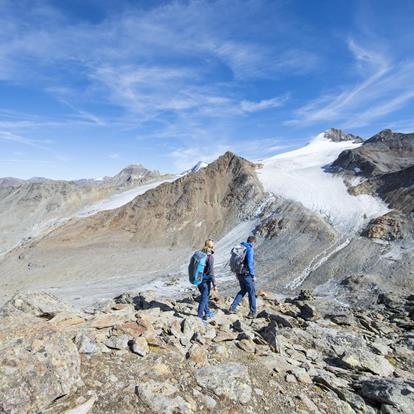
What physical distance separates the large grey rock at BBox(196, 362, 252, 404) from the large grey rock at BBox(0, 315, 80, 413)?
184cm

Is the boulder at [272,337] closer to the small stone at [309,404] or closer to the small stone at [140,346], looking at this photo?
the small stone at [309,404]

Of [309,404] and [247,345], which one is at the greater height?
[247,345]

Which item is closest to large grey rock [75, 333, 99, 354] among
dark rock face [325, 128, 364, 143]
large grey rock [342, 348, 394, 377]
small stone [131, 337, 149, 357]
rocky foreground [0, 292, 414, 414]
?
rocky foreground [0, 292, 414, 414]

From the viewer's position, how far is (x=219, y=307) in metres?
11.7

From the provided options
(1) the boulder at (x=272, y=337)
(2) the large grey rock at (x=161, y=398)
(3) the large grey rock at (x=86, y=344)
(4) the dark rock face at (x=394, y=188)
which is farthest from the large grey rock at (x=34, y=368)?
(4) the dark rock face at (x=394, y=188)

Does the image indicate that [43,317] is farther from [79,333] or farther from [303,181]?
[303,181]

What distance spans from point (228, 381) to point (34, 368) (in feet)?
8.82

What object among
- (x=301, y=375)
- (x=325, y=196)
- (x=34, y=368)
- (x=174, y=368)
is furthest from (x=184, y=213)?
(x=34, y=368)

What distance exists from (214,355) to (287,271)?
27.9 meters

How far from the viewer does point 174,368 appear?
19.4 feet

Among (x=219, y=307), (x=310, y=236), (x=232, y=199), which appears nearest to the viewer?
(x=219, y=307)

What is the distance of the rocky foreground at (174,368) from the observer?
4863 millimetres

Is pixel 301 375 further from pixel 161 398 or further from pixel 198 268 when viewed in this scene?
pixel 198 268

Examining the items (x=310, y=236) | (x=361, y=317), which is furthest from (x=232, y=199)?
(x=361, y=317)
